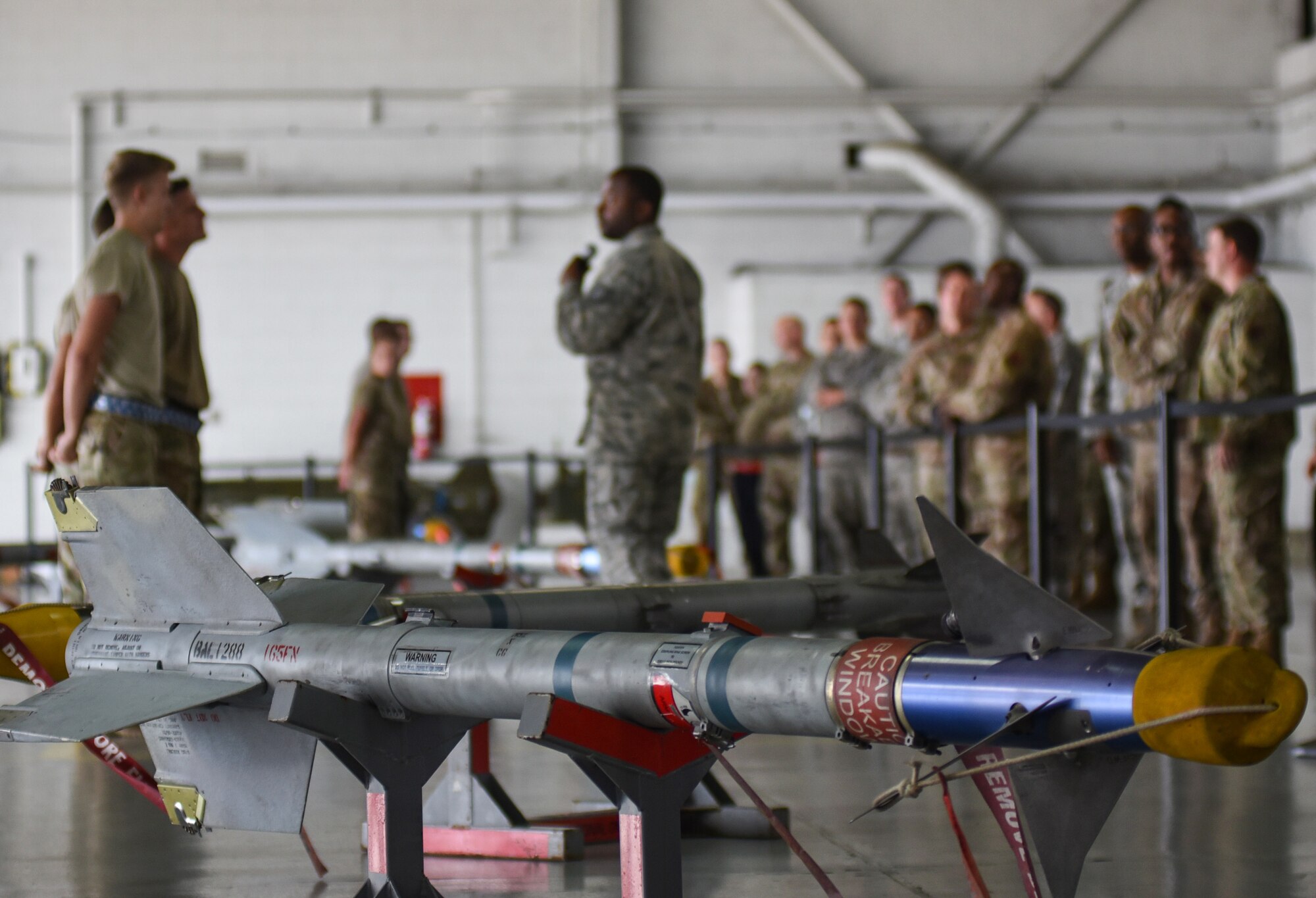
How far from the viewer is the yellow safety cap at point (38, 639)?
2.23 metres

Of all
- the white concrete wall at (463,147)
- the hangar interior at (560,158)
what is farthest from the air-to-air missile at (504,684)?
the white concrete wall at (463,147)

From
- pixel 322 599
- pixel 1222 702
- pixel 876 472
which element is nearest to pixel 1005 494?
pixel 876 472

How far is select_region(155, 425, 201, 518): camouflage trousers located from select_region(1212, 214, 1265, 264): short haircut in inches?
119

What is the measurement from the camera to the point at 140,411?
132 inches

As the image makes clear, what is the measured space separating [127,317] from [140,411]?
23 cm

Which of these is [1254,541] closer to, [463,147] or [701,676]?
[701,676]

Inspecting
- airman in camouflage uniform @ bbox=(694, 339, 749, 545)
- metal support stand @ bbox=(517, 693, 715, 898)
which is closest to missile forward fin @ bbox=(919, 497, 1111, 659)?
metal support stand @ bbox=(517, 693, 715, 898)

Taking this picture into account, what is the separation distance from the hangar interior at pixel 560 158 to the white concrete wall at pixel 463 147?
0.02 metres

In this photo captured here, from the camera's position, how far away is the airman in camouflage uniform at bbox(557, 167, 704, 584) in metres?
4.04

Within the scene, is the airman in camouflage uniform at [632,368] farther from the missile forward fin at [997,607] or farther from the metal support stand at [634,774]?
the missile forward fin at [997,607]

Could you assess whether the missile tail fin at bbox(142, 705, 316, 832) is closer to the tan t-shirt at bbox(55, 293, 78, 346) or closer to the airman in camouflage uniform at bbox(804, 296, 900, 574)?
the tan t-shirt at bbox(55, 293, 78, 346)

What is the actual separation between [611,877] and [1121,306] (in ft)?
11.7

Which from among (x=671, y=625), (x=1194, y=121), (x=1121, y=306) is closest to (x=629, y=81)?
(x=1194, y=121)

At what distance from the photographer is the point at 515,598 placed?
2467 millimetres
